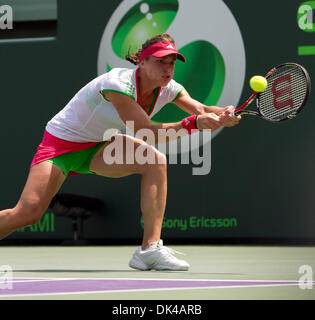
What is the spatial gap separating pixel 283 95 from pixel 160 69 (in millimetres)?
811

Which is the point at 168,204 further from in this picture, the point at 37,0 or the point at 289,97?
the point at 289,97

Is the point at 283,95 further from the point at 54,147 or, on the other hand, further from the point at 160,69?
the point at 54,147

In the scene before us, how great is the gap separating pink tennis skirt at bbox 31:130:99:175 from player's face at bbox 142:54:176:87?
595 millimetres

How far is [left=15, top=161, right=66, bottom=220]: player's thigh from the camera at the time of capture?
4.43m

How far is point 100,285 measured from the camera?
375 cm

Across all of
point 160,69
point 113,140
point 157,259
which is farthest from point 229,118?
point 157,259

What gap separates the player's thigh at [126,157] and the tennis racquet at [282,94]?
604 millimetres

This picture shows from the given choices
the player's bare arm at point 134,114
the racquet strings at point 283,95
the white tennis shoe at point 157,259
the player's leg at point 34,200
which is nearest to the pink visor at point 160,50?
the player's bare arm at point 134,114

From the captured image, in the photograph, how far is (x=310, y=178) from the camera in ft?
26.2

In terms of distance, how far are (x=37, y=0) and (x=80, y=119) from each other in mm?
4645

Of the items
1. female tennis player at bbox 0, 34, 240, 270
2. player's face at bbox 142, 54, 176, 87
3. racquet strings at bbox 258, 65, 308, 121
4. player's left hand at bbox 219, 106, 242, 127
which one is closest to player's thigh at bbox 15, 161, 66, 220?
female tennis player at bbox 0, 34, 240, 270

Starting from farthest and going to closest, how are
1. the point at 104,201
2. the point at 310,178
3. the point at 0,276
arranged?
1. the point at 104,201
2. the point at 310,178
3. the point at 0,276

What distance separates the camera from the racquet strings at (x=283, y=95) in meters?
4.56

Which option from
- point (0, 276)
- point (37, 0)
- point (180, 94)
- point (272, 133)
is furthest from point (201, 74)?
point (0, 276)
